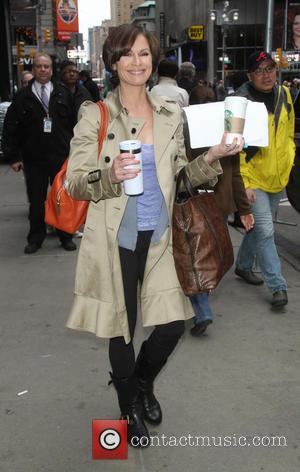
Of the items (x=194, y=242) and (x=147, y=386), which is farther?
(x=147, y=386)

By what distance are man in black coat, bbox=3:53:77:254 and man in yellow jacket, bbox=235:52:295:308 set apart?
2.56 m

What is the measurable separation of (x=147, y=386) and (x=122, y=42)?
170 cm

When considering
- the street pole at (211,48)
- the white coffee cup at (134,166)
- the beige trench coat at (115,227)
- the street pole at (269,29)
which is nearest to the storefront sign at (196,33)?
the street pole at (211,48)

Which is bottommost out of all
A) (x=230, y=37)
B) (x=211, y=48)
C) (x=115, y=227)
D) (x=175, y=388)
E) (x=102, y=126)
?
(x=175, y=388)

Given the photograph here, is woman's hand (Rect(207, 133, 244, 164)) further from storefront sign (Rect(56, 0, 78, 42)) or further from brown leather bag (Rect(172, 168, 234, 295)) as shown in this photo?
storefront sign (Rect(56, 0, 78, 42))

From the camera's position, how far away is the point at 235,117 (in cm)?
249

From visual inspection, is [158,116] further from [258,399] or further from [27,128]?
[27,128]

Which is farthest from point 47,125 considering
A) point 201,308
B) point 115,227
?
point 115,227

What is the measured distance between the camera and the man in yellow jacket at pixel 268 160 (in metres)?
4.68

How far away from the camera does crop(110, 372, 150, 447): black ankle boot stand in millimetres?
3006

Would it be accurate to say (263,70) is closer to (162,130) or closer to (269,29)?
(162,130)

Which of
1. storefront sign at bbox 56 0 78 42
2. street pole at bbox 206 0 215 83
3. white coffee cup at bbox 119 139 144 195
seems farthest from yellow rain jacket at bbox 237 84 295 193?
storefront sign at bbox 56 0 78 42

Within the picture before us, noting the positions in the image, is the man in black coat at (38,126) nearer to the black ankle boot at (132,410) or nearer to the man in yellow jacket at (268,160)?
the man in yellow jacket at (268,160)

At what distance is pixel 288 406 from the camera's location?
3.40 metres
